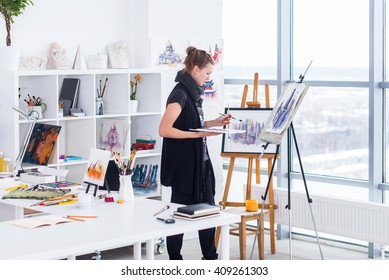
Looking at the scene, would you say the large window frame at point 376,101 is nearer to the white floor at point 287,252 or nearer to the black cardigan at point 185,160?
the white floor at point 287,252

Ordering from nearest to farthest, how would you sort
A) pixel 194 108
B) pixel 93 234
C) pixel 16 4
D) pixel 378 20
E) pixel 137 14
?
pixel 93 234 → pixel 194 108 → pixel 16 4 → pixel 378 20 → pixel 137 14

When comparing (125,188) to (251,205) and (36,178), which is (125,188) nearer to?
(36,178)

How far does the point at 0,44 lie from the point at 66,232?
2.62 m

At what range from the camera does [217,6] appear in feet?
24.3

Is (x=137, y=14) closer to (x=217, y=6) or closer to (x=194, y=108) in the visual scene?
(x=217, y=6)

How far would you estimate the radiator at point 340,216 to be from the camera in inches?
244

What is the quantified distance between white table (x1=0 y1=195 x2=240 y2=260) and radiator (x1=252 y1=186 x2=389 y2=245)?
209 centimetres

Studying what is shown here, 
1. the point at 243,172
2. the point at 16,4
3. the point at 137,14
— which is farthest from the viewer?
the point at 243,172

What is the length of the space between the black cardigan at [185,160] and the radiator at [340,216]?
53.2 inches

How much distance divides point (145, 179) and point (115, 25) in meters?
1.40

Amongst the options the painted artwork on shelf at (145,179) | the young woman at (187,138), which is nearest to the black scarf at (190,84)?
the young woman at (187,138)

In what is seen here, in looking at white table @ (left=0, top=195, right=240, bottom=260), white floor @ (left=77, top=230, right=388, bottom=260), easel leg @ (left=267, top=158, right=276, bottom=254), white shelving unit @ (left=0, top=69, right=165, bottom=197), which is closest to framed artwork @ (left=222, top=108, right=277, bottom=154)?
easel leg @ (left=267, top=158, right=276, bottom=254)
